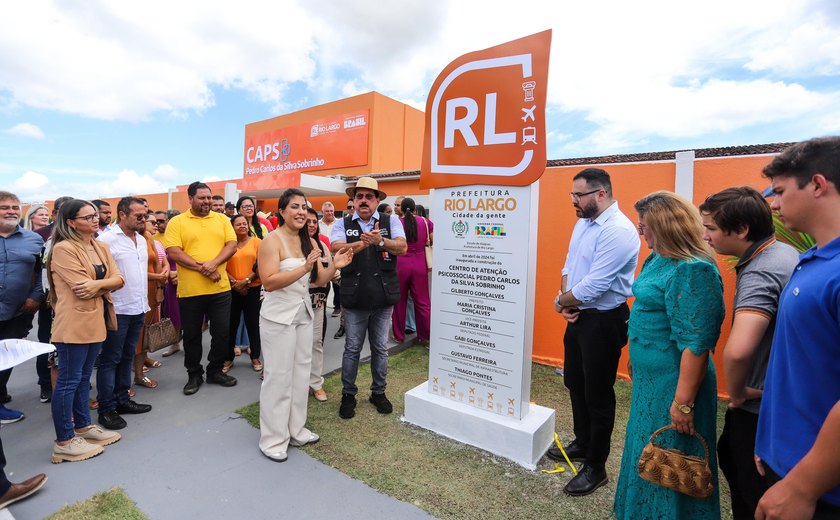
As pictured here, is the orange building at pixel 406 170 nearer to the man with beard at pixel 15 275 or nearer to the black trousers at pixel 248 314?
the black trousers at pixel 248 314

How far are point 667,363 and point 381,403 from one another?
8.18ft

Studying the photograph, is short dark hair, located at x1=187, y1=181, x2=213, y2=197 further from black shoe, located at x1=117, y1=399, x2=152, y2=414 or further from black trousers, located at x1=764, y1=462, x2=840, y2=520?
black trousers, located at x1=764, y1=462, x2=840, y2=520

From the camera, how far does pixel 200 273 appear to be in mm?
4035

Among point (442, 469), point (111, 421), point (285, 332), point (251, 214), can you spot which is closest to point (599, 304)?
point (442, 469)

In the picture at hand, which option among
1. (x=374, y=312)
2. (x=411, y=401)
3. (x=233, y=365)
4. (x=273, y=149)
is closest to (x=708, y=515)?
(x=411, y=401)

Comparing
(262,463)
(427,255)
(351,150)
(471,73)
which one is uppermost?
(351,150)

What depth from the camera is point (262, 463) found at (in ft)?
9.56

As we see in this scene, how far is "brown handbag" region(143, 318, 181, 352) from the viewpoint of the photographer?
415 centimetres

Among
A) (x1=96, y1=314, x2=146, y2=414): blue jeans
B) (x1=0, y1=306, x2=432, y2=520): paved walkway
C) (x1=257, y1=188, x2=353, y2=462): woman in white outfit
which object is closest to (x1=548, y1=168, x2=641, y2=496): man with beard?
(x1=0, y1=306, x2=432, y2=520): paved walkway

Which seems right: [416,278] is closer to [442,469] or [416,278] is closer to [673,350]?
[442,469]

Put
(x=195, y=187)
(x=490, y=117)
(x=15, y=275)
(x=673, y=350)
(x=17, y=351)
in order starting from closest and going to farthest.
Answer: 1. (x=673, y=350)
2. (x=17, y=351)
3. (x=490, y=117)
4. (x=15, y=275)
5. (x=195, y=187)

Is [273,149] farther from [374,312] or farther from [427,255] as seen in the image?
[374,312]

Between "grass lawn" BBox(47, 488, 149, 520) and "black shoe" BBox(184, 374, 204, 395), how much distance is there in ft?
5.29

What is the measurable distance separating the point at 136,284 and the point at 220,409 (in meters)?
1.34
